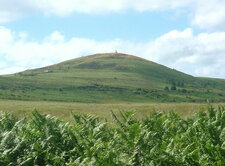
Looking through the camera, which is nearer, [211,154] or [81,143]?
[211,154]

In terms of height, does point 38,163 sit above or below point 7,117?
below

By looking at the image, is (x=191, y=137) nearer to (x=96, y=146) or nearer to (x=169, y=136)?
(x=169, y=136)

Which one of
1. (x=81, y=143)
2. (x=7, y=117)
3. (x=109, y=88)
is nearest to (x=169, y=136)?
(x=81, y=143)

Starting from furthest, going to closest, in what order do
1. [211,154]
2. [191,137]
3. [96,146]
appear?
1. [191,137]
2. [96,146]
3. [211,154]

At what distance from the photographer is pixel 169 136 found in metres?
9.63

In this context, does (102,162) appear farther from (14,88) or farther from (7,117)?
(14,88)

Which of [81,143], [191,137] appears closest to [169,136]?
[191,137]

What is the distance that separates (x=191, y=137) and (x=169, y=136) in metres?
0.99

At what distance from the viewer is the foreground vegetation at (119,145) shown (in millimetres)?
6730

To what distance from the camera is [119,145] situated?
8.23 meters

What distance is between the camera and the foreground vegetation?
6.73 meters

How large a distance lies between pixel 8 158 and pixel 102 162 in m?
2.66

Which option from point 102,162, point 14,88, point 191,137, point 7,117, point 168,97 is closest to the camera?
point 102,162

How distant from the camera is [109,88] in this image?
200 meters
